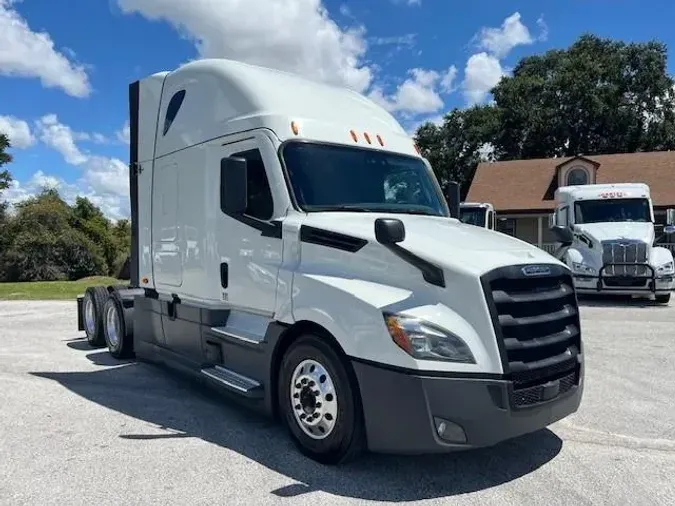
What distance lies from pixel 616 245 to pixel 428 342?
1274cm

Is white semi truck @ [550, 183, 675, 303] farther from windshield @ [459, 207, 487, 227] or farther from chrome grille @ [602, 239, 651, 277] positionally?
windshield @ [459, 207, 487, 227]

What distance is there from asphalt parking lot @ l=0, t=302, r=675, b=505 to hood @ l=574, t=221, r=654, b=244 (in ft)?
28.9

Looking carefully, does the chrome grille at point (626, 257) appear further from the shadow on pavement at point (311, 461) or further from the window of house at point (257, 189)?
the window of house at point (257, 189)

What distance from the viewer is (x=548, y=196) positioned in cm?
3070

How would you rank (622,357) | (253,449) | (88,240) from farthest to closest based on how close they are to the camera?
1. (88,240)
2. (622,357)
3. (253,449)

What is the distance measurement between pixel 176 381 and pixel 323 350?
334 centimetres

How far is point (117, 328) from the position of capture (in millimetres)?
8523

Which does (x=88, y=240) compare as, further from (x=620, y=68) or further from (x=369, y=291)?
(x=620, y=68)

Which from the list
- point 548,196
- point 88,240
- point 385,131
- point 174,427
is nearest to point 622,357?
point 385,131

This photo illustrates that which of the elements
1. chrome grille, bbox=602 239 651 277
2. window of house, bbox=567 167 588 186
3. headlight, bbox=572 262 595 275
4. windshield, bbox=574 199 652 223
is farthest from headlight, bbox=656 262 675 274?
window of house, bbox=567 167 588 186

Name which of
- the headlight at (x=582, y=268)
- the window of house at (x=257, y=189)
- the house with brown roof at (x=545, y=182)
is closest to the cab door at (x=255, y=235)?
the window of house at (x=257, y=189)

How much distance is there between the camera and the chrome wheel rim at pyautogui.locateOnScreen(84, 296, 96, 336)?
372 inches

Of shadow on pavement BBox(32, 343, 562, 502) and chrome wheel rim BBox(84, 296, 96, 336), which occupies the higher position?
chrome wheel rim BBox(84, 296, 96, 336)

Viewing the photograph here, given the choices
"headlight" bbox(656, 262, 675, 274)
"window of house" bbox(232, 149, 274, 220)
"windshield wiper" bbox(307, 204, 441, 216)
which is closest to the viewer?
"windshield wiper" bbox(307, 204, 441, 216)
